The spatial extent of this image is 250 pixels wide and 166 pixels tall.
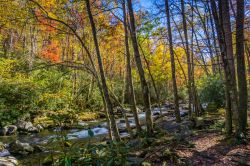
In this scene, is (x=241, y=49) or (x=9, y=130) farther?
(x=9, y=130)

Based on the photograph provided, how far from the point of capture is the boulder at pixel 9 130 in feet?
43.6

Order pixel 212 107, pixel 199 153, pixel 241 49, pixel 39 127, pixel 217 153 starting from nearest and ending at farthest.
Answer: pixel 199 153 → pixel 217 153 → pixel 241 49 → pixel 39 127 → pixel 212 107

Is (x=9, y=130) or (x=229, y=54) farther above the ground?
(x=229, y=54)

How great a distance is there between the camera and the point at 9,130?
13656 millimetres

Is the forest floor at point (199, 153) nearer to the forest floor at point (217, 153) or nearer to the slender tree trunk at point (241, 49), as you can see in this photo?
the forest floor at point (217, 153)

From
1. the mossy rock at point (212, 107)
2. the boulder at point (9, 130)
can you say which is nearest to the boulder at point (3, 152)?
the boulder at point (9, 130)

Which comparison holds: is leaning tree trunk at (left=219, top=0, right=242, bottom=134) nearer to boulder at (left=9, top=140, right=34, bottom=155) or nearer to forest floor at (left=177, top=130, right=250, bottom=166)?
forest floor at (left=177, top=130, right=250, bottom=166)

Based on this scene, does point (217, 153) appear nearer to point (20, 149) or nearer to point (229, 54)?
point (229, 54)

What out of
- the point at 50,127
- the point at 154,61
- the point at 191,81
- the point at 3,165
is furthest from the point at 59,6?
the point at 154,61

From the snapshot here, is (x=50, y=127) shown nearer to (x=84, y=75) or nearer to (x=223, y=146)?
(x=84, y=75)

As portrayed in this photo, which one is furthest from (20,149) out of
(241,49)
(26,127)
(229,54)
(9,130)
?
(241,49)

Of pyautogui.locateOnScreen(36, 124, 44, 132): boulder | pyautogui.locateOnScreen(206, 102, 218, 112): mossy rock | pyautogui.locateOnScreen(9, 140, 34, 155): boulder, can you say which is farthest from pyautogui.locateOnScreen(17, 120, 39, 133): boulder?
pyautogui.locateOnScreen(206, 102, 218, 112): mossy rock

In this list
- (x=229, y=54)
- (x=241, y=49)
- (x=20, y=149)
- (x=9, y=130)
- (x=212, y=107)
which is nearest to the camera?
(x=229, y=54)

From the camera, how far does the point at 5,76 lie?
1608 centimetres
